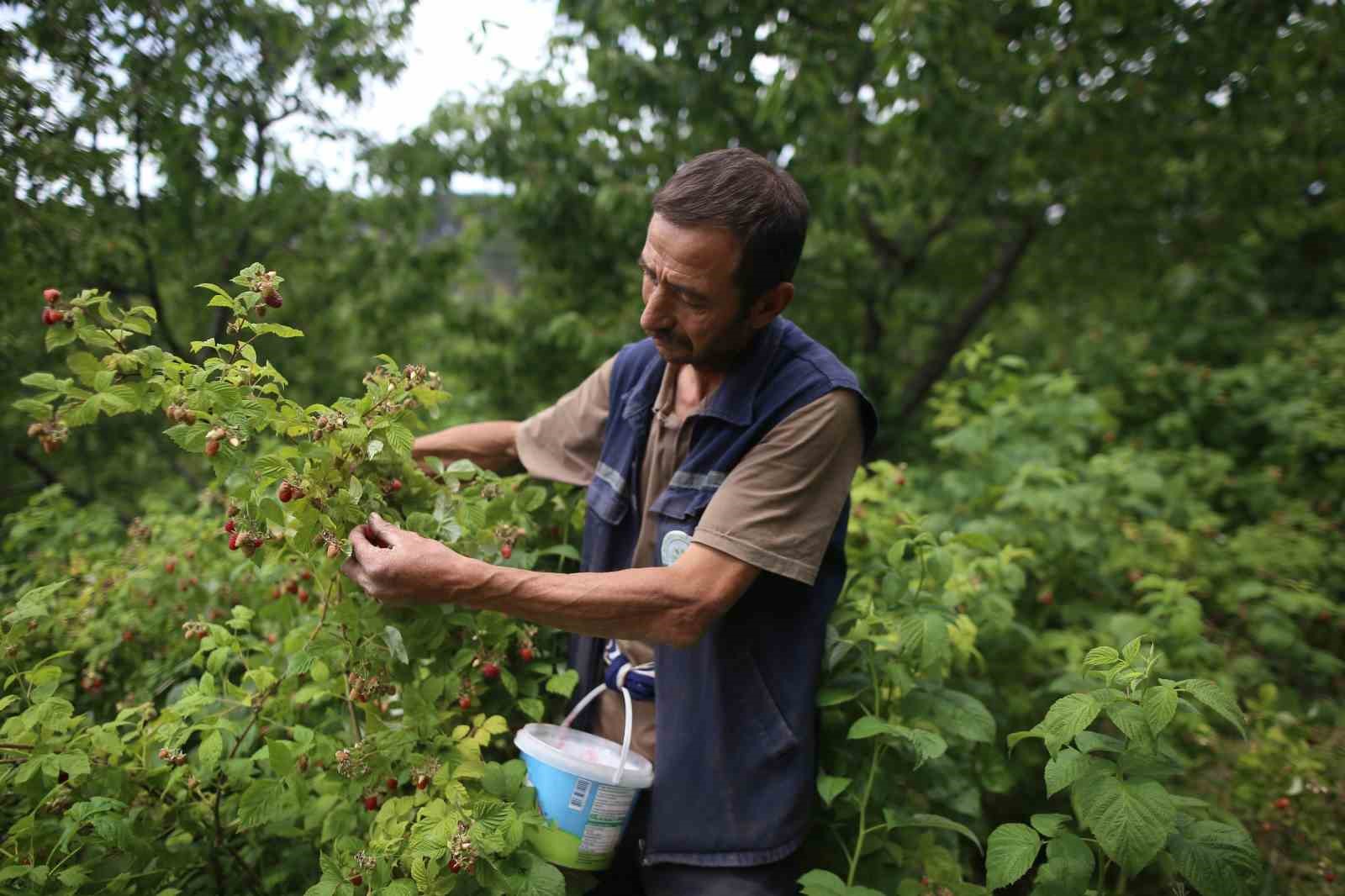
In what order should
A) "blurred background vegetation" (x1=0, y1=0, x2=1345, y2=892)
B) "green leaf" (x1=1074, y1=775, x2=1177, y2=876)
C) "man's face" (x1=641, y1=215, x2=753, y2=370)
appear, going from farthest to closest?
1. "blurred background vegetation" (x1=0, y1=0, x2=1345, y2=892)
2. "man's face" (x1=641, y1=215, x2=753, y2=370)
3. "green leaf" (x1=1074, y1=775, x2=1177, y2=876)

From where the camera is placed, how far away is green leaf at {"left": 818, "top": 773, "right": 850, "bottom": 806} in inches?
76.7

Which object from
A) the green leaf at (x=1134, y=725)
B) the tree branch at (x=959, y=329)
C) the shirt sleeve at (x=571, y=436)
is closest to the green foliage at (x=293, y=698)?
the shirt sleeve at (x=571, y=436)

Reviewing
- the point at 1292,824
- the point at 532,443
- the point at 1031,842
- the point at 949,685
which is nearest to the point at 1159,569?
the point at 1292,824

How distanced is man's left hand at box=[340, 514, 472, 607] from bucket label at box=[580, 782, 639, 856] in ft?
1.80

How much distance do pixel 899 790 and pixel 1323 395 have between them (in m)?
5.11

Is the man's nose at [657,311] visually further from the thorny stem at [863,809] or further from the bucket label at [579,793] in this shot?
the thorny stem at [863,809]

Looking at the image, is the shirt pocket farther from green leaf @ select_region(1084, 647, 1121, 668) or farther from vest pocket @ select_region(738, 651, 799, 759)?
green leaf @ select_region(1084, 647, 1121, 668)

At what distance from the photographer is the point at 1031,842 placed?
171cm

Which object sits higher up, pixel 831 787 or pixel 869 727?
pixel 869 727

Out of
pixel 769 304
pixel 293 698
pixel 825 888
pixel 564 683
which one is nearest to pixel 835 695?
pixel 825 888

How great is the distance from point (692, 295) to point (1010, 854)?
1291 mm

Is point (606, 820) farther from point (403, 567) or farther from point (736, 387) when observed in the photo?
point (736, 387)

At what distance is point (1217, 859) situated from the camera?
1.58 meters

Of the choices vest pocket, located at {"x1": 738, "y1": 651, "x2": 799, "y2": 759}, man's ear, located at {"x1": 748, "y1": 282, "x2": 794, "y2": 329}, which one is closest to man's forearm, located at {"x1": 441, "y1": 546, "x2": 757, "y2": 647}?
vest pocket, located at {"x1": 738, "y1": 651, "x2": 799, "y2": 759}
